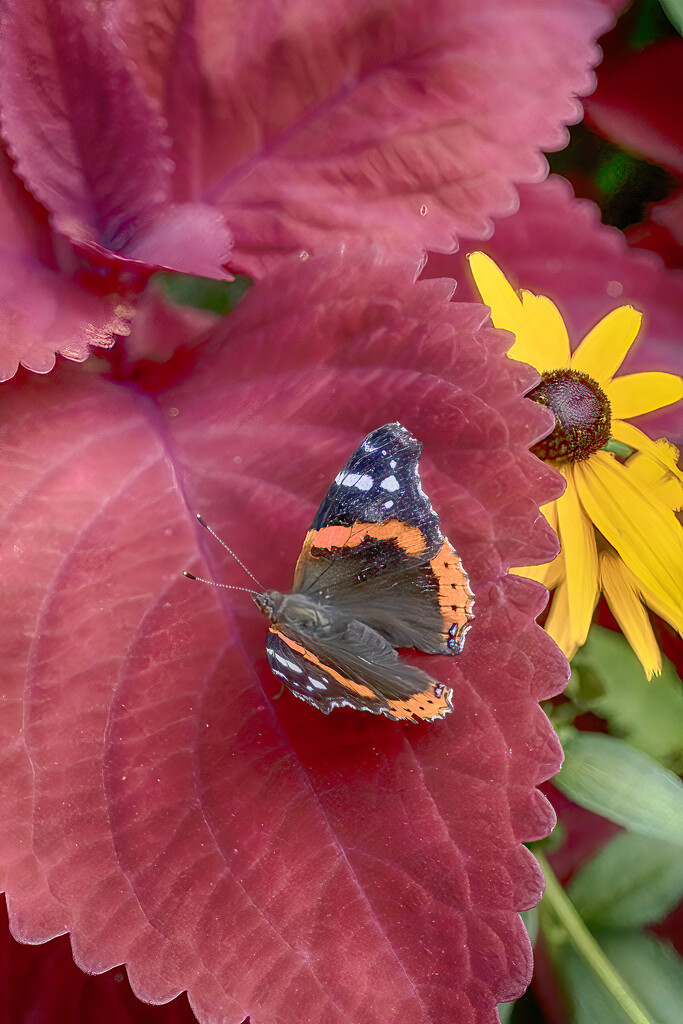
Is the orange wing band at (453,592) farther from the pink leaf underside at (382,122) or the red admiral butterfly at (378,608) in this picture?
the pink leaf underside at (382,122)

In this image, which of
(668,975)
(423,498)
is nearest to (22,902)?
(423,498)

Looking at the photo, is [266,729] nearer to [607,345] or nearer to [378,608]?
[378,608]

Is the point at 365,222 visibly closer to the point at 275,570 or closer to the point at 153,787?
the point at 275,570

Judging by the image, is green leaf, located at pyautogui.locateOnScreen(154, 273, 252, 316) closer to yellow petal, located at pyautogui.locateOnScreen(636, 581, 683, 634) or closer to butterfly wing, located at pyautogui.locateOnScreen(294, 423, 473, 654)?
butterfly wing, located at pyautogui.locateOnScreen(294, 423, 473, 654)

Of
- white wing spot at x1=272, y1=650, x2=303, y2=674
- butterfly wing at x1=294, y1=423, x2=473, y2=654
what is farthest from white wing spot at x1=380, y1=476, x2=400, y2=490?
white wing spot at x1=272, y1=650, x2=303, y2=674

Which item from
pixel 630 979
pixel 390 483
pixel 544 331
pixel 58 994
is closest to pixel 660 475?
pixel 544 331
